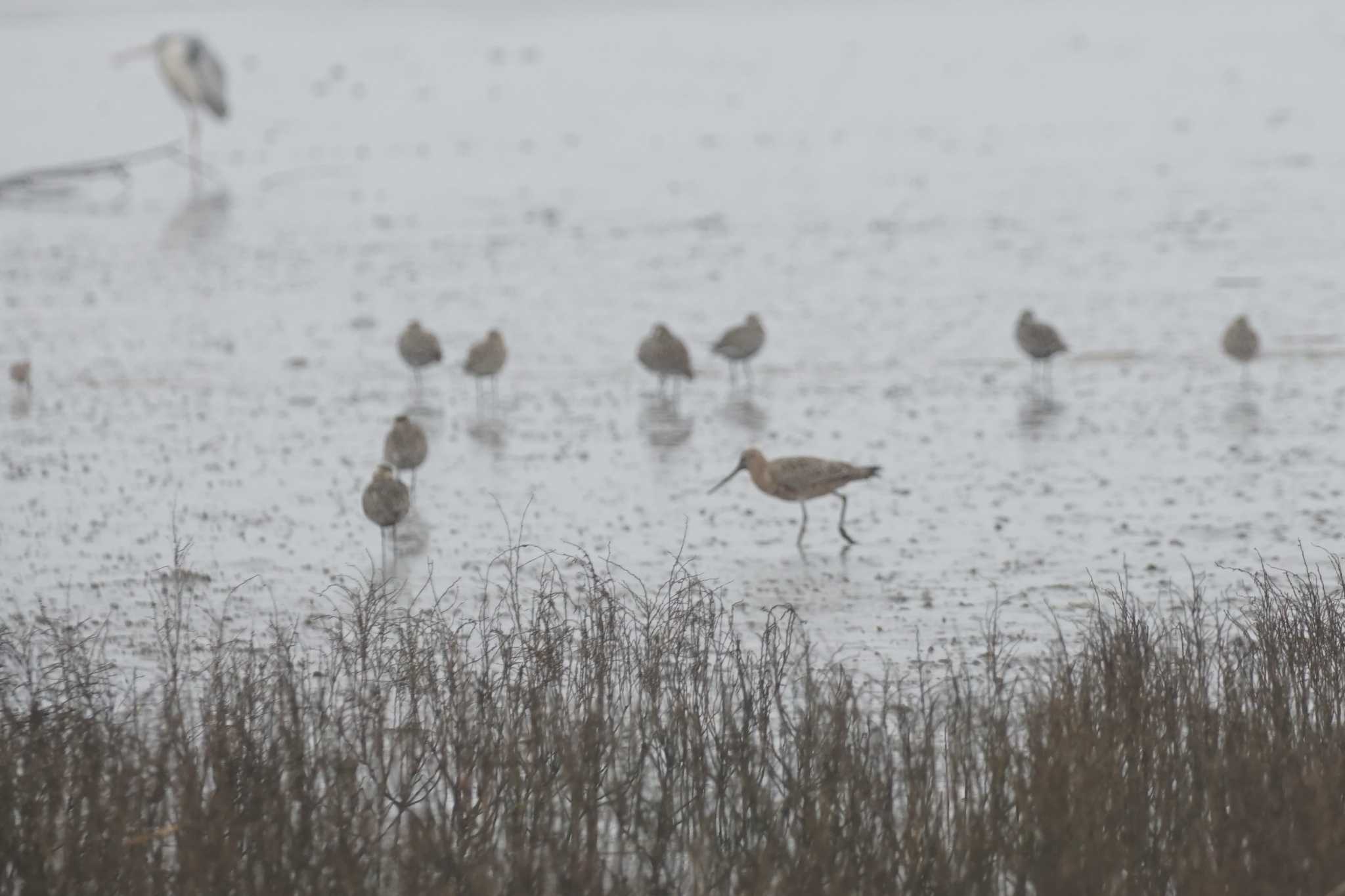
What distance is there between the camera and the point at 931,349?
20.2 meters

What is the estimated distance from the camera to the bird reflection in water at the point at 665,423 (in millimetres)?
16172

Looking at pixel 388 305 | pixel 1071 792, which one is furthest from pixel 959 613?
pixel 388 305

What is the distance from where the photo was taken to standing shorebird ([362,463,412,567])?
1230cm

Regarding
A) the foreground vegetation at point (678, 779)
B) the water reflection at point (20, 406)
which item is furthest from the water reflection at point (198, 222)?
the foreground vegetation at point (678, 779)

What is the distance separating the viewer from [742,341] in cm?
1839

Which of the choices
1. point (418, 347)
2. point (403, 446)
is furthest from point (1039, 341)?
point (403, 446)

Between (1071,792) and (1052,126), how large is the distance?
100 feet

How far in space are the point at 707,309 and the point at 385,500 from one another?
35.6ft

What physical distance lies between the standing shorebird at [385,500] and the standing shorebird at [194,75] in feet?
78.7

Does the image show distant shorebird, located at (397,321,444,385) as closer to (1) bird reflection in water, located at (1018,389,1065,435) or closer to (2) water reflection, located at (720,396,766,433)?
(2) water reflection, located at (720,396,766,433)

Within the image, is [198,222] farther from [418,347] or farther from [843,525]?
[843,525]

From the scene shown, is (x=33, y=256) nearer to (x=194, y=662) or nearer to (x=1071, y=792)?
(x=194, y=662)

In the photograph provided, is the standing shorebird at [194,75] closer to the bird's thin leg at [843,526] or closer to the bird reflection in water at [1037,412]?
the bird reflection in water at [1037,412]

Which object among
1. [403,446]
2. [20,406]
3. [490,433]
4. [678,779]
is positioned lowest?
[678,779]
